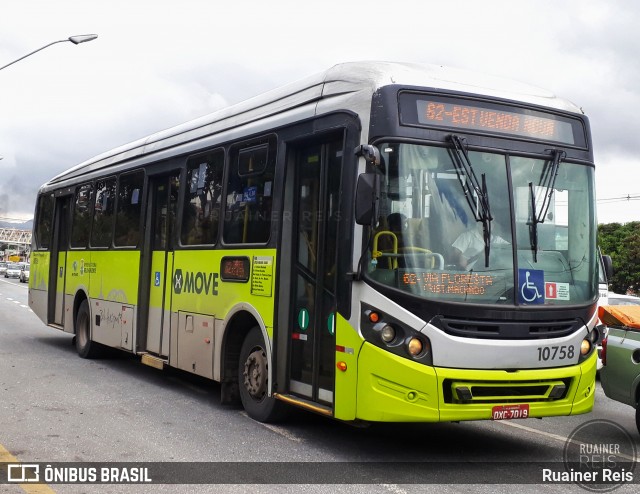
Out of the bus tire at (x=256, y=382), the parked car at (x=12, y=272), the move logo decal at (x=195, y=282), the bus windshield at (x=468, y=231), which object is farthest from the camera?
A: the parked car at (x=12, y=272)

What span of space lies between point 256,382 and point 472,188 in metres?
3.28

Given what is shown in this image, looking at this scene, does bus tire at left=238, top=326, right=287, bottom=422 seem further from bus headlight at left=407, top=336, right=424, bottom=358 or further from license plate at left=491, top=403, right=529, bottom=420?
license plate at left=491, top=403, right=529, bottom=420

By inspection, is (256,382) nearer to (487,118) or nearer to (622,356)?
(487,118)

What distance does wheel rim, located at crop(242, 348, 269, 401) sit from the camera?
8.69 m

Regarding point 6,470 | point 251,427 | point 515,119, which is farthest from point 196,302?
point 515,119

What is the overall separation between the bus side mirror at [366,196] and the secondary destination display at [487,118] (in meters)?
0.66

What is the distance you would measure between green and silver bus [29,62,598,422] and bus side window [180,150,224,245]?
330 millimetres

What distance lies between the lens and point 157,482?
6355mm

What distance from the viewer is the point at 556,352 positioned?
726 cm

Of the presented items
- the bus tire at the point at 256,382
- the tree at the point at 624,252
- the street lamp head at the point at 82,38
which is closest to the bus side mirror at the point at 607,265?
the bus tire at the point at 256,382

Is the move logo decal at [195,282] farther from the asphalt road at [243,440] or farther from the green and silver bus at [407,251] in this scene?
the asphalt road at [243,440]

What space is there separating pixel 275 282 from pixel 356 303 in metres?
1.47

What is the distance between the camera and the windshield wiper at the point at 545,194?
7.26 m

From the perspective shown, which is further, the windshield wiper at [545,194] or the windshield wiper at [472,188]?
the windshield wiper at [545,194]
